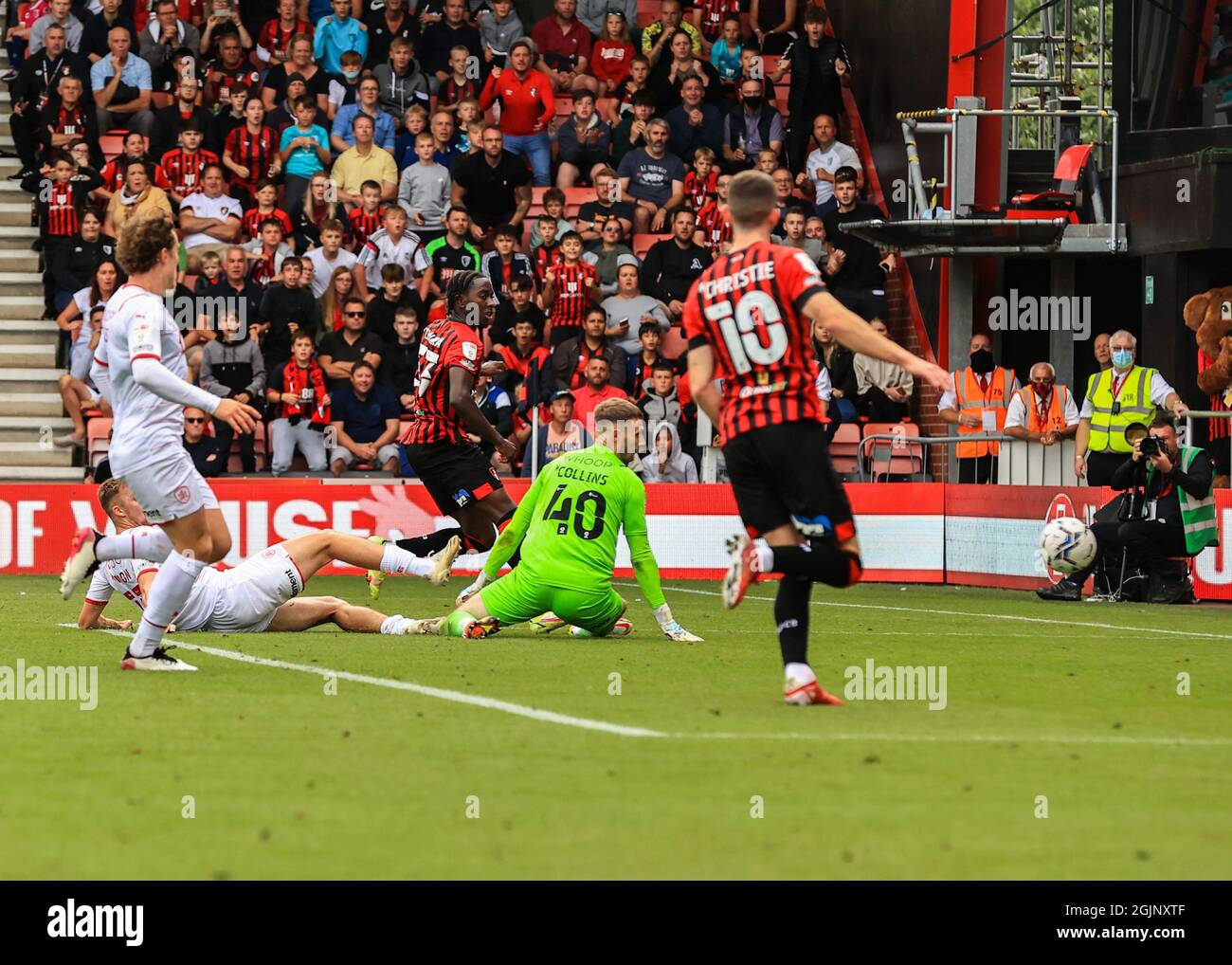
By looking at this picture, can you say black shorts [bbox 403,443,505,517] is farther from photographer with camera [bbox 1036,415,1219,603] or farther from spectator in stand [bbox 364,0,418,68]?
spectator in stand [bbox 364,0,418,68]

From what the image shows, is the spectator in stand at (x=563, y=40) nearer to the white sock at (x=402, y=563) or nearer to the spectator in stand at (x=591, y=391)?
the spectator in stand at (x=591, y=391)

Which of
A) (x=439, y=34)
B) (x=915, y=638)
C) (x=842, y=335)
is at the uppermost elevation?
(x=439, y=34)

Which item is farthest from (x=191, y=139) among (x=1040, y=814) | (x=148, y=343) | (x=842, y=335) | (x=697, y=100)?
(x=1040, y=814)

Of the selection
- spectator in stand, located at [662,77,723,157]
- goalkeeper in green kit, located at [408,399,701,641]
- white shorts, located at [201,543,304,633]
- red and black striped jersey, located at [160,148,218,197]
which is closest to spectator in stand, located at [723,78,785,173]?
spectator in stand, located at [662,77,723,157]

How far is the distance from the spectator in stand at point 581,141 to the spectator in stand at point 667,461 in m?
5.11

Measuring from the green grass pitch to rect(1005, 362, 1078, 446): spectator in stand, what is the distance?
1010 centimetres

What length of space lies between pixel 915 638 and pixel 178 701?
234 inches

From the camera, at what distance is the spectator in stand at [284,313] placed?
22406mm

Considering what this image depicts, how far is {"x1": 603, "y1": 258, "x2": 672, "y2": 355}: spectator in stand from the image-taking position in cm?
2266

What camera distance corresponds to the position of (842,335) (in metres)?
8.31

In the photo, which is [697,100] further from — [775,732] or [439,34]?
[775,732]

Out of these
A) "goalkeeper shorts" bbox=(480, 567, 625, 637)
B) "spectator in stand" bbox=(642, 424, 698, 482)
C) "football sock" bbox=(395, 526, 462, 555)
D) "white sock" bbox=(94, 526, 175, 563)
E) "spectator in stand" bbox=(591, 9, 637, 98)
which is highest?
"spectator in stand" bbox=(591, 9, 637, 98)

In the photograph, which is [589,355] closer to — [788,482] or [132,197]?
[132,197]

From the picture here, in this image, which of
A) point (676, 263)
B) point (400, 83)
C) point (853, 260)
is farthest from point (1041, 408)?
point (400, 83)
